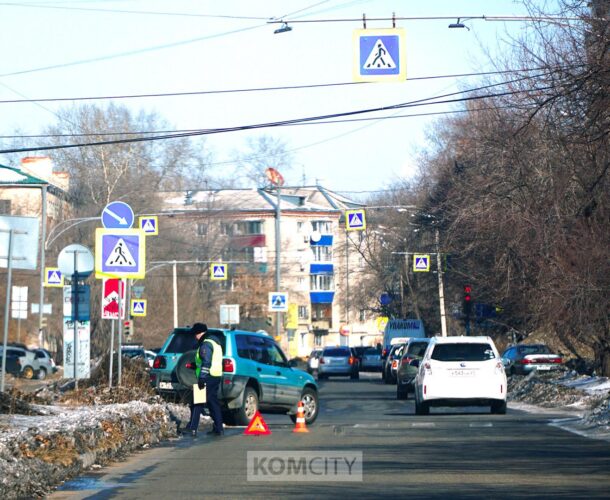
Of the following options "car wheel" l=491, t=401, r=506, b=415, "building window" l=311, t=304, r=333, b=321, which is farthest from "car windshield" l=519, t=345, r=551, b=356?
"building window" l=311, t=304, r=333, b=321

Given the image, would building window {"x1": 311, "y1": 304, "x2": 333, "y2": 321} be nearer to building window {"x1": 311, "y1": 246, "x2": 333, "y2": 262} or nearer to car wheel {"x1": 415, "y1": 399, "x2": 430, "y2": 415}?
building window {"x1": 311, "y1": 246, "x2": 333, "y2": 262}

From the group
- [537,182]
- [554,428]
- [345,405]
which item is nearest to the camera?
[554,428]

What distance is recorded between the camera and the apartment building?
97.1 meters

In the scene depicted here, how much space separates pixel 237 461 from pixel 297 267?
3945 inches

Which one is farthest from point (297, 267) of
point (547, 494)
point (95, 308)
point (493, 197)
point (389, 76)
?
point (547, 494)

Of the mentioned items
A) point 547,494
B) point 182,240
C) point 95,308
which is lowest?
point 547,494

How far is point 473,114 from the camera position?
47969 millimetres

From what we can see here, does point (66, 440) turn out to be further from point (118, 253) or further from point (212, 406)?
point (118, 253)

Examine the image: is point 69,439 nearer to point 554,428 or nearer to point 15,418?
point 15,418

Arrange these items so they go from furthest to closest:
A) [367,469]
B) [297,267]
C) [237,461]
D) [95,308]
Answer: [297,267] < [95,308] < [237,461] < [367,469]

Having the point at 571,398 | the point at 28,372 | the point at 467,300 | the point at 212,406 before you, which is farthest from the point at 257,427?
the point at 28,372

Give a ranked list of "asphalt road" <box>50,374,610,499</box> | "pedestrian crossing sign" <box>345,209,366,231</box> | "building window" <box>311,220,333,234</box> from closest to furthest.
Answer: "asphalt road" <box>50,374,610,499</box>, "pedestrian crossing sign" <box>345,209,366,231</box>, "building window" <box>311,220,333,234</box>
